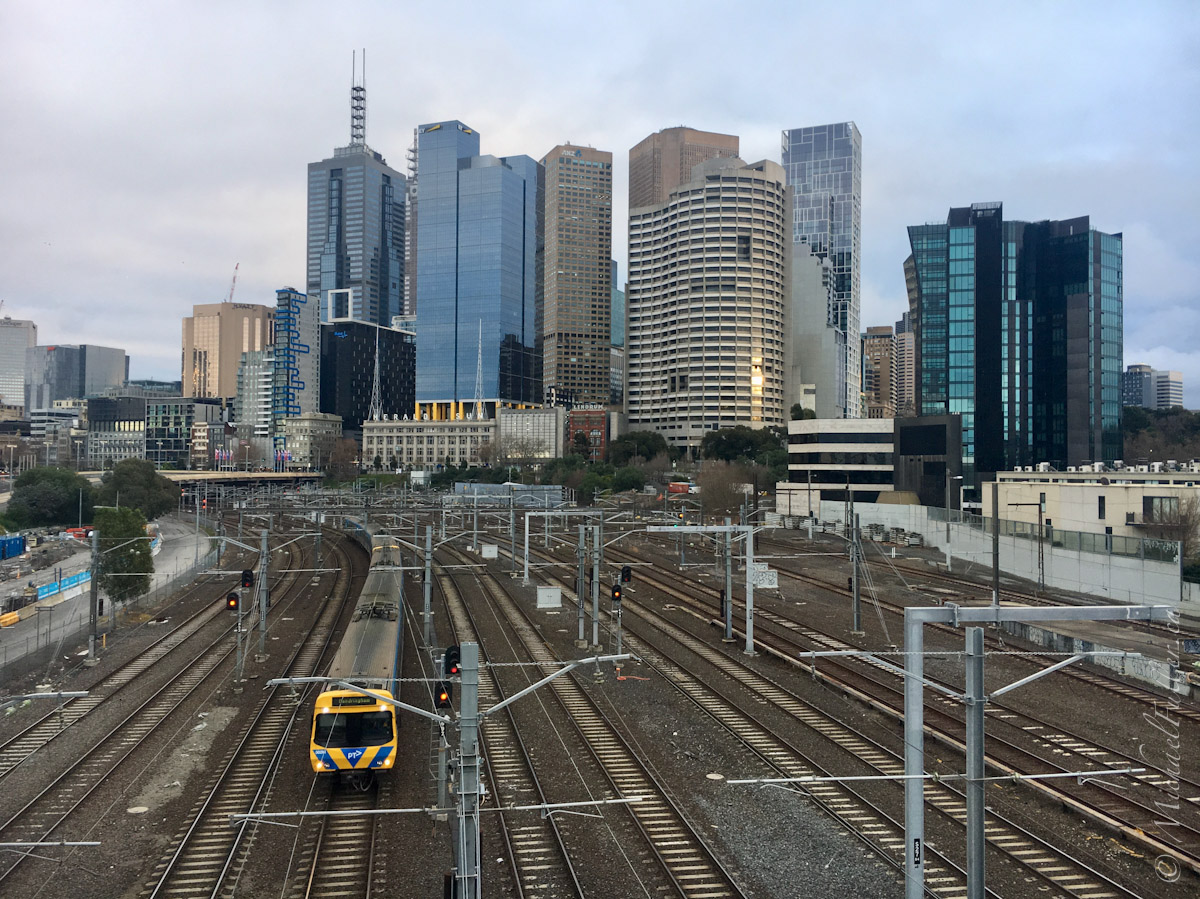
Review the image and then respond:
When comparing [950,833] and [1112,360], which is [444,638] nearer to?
[950,833]

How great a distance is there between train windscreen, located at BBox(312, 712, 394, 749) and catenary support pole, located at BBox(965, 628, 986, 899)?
11.7 m

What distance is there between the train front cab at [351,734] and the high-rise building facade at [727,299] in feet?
552

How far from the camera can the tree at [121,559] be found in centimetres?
3853

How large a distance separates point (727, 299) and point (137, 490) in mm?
135384

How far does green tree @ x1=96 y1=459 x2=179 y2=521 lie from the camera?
260ft

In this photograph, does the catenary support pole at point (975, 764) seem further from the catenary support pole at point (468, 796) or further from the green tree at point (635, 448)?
the green tree at point (635, 448)

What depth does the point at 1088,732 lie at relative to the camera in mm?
21688

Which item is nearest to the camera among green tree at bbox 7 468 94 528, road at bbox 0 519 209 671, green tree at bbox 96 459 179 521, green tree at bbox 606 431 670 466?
road at bbox 0 519 209 671

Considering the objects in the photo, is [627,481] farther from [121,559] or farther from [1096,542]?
[121,559]

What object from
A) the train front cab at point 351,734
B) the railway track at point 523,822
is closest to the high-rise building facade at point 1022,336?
the railway track at point 523,822

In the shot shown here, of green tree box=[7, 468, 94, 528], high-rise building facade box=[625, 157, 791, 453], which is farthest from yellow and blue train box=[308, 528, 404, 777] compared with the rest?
high-rise building facade box=[625, 157, 791, 453]

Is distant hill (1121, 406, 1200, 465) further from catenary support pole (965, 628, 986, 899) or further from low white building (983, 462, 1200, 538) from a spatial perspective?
catenary support pole (965, 628, 986, 899)

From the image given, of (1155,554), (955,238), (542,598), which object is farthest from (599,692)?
(955,238)

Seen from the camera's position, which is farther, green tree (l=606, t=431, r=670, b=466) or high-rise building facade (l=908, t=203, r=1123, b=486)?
green tree (l=606, t=431, r=670, b=466)
